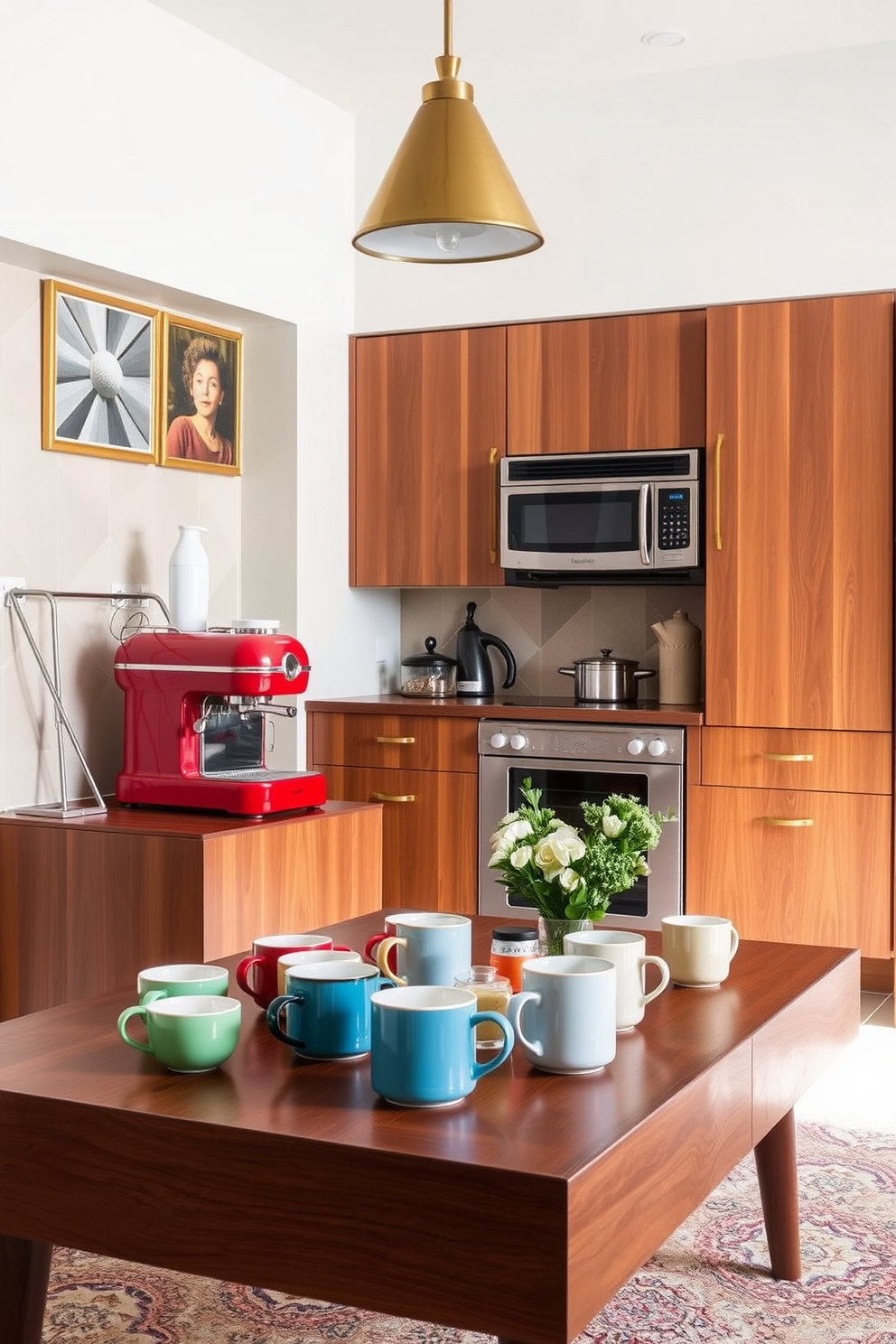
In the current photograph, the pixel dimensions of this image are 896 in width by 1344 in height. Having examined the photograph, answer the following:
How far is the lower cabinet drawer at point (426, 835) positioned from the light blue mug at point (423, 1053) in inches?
117

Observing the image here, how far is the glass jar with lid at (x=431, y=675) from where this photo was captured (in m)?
4.88

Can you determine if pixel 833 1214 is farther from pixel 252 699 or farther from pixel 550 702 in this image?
pixel 550 702

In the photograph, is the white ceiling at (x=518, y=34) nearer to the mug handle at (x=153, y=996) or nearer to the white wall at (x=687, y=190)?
the white wall at (x=687, y=190)

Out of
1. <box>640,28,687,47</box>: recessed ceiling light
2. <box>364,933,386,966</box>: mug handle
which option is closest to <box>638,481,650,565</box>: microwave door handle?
<box>640,28,687,47</box>: recessed ceiling light

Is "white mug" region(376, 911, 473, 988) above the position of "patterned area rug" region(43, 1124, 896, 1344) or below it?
above

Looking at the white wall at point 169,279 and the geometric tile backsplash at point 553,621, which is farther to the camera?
the geometric tile backsplash at point 553,621

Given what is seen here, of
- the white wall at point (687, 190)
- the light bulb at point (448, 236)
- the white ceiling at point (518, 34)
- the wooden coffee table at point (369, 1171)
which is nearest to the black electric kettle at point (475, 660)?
the white wall at point (687, 190)

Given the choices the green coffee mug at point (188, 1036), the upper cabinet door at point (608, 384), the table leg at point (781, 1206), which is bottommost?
the table leg at point (781, 1206)

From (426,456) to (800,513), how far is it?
1.26 meters

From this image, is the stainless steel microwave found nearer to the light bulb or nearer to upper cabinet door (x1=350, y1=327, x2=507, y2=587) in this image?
upper cabinet door (x1=350, y1=327, x2=507, y2=587)

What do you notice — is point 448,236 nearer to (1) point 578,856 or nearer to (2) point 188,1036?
(1) point 578,856

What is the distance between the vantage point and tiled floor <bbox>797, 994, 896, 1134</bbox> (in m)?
3.27

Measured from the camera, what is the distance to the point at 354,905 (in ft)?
12.2

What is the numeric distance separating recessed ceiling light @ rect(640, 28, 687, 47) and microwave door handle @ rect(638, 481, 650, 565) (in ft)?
4.09
